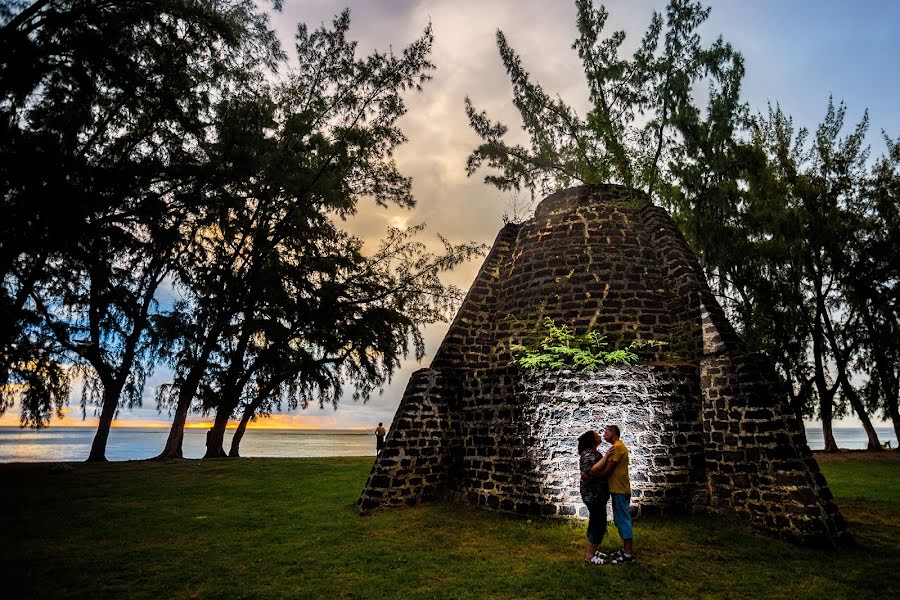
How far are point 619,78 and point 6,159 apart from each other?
18.7m

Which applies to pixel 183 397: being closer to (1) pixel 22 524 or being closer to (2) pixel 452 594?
(1) pixel 22 524

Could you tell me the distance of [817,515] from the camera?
7102 millimetres

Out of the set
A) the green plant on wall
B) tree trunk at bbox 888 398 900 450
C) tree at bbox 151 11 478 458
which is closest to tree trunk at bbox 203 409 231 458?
tree at bbox 151 11 478 458

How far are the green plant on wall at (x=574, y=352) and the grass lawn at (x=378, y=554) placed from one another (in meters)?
2.84

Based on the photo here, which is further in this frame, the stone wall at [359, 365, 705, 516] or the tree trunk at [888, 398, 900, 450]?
the tree trunk at [888, 398, 900, 450]

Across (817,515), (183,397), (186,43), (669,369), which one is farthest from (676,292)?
(183,397)

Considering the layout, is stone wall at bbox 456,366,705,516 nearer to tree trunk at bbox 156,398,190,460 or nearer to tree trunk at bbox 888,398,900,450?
tree trunk at bbox 156,398,190,460

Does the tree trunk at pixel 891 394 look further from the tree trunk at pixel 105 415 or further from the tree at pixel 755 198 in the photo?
the tree trunk at pixel 105 415

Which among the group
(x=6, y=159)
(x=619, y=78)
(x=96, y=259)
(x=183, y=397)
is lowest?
(x=183, y=397)

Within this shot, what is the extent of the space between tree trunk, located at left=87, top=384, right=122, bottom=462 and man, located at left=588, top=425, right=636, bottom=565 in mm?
16504

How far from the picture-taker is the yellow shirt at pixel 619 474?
6.36m

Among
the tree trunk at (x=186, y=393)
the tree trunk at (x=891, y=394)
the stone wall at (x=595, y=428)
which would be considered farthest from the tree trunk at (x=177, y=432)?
the tree trunk at (x=891, y=394)

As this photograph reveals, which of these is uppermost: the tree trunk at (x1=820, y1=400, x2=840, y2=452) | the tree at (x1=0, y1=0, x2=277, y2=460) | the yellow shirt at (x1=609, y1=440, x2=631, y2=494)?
the tree at (x1=0, y1=0, x2=277, y2=460)

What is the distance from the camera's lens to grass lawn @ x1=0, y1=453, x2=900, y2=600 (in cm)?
564
